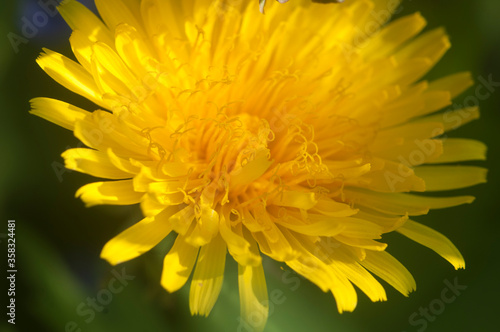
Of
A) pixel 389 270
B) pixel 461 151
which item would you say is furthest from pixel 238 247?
pixel 461 151

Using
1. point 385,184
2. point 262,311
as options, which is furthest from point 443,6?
point 262,311

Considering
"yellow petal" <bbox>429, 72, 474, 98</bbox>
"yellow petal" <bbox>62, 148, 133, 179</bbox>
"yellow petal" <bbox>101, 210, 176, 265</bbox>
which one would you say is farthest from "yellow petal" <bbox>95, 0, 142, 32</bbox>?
"yellow petal" <bbox>429, 72, 474, 98</bbox>

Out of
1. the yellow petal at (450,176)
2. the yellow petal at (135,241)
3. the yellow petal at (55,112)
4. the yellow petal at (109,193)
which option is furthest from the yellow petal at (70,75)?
the yellow petal at (450,176)

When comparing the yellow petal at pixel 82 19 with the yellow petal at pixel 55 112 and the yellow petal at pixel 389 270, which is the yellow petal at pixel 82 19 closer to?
the yellow petal at pixel 55 112

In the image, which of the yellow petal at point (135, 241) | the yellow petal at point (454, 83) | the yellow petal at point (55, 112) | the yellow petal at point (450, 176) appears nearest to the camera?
the yellow petal at point (135, 241)

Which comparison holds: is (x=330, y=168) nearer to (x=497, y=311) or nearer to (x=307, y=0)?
(x=307, y=0)

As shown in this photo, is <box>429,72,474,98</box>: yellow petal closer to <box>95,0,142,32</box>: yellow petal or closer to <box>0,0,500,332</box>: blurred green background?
<box>0,0,500,332</box>: blurred green background
